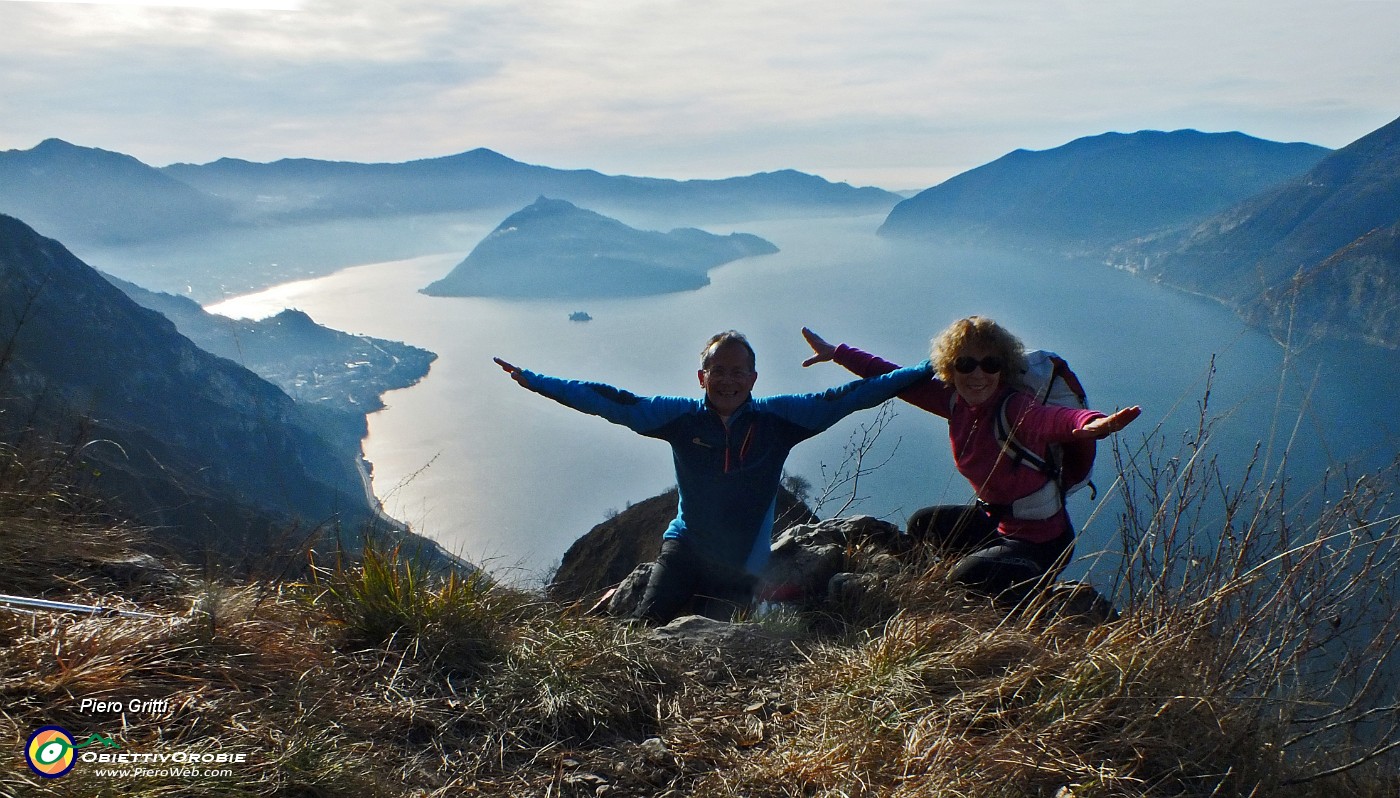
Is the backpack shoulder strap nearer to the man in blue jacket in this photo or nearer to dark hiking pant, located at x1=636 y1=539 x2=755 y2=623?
the man in blue jacket

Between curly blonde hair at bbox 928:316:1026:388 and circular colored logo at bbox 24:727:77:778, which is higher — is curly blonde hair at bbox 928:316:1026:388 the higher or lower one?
the higher one

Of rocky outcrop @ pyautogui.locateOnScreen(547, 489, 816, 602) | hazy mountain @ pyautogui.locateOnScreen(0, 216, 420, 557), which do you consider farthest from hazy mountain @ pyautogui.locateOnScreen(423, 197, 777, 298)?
rocky outcrop @ pyautogui.locateOnScreen(547, 489, 816, 602)

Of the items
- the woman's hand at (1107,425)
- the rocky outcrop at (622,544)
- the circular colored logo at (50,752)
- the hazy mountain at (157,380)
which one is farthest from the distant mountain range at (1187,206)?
the hazy mountain at (157,380)

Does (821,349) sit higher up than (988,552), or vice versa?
(821,349)

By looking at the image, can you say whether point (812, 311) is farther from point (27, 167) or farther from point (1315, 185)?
point (27, 167)

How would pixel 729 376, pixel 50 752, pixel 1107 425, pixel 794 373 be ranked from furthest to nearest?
1. pixel 794 373
2. pixel 729 376
3. pixel 1107 425
4. pixel 50 752

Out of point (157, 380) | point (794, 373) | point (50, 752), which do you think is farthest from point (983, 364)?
point (794, 373)

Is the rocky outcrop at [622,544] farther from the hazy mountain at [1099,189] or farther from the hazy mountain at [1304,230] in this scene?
the hazy mountain at [1099,189]

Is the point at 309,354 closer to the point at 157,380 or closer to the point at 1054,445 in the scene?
the point at 157,380
